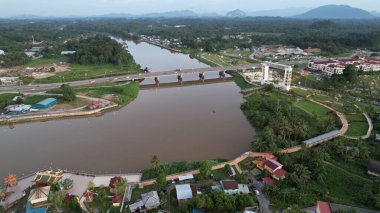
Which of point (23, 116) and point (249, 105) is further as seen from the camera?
point (249, 105)

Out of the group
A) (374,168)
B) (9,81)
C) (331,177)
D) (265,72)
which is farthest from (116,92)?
(374,168)

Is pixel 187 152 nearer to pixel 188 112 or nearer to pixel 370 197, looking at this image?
pixel 188 112

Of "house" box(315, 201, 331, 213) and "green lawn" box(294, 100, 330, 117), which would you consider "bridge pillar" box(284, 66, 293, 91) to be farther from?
"house" box(315, 201, 331, 213)

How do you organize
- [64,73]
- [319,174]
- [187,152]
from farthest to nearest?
[64,73], [187,152], [319,174]

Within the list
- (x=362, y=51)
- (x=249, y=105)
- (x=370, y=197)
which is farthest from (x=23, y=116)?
(x=362, y=51)

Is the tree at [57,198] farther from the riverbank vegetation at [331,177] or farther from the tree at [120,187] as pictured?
the riverbank vegetation at [331,177]

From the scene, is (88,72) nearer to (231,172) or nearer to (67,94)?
(67,94)

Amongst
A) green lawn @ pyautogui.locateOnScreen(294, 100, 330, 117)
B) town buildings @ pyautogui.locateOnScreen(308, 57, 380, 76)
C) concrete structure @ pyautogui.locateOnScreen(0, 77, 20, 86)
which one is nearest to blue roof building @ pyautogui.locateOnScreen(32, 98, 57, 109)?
concrete structure @ pyautogui.locateOnScreen(0, 77, 20, 86)

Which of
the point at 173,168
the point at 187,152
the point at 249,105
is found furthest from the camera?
the point at 249,105
